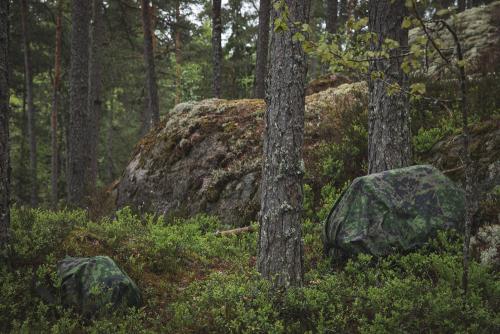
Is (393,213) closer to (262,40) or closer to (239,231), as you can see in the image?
(239,231)

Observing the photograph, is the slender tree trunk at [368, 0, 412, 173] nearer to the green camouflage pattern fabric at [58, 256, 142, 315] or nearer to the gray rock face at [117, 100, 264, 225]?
the gray rock face at [117, 100, 264, 225]

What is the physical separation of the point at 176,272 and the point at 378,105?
426 centimetres

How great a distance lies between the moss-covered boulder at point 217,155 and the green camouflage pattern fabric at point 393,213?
7.46 ft

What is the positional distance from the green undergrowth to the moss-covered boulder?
3.05 metres

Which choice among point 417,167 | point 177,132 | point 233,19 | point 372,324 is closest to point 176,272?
point 372,324

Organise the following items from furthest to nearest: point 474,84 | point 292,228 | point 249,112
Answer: point 249,112 < point 474,84 < point 292,228

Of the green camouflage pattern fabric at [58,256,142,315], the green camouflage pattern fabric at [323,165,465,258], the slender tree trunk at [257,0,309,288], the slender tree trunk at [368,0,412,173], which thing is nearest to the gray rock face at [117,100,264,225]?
the slender tree trunk at [368,0,412,173]

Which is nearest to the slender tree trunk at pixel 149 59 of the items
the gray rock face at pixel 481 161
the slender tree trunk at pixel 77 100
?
the slender tree trunk at pixel 77 100

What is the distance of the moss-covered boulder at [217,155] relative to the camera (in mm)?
9359

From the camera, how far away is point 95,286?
4836mm

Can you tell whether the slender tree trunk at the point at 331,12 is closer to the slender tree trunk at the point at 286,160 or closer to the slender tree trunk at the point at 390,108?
the slender tree trunk at the point at 390,108

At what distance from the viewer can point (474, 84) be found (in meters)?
9.16

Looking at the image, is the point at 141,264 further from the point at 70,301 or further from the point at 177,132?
the point at 177,132

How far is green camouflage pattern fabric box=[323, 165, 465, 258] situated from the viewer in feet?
18.5
